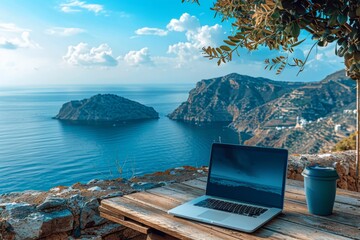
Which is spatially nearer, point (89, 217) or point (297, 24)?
point (297, 24)

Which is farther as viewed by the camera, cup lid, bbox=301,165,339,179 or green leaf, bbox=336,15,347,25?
cup lid, bbox=301,165,339,179

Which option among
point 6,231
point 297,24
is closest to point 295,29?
point 297,24

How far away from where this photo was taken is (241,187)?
1.47 metres

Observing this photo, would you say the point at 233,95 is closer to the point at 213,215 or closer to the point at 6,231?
the point at 6,231

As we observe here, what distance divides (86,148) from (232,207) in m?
17.0

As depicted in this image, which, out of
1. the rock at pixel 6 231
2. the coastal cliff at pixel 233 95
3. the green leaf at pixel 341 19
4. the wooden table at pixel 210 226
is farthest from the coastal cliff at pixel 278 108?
the rock at pixel 6 231

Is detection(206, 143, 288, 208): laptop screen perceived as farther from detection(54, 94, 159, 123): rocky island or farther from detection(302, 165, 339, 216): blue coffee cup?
detection(54, 94, 159, 123): rocky island

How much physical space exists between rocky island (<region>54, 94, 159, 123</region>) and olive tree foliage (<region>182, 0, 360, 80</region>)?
2068 centimetres

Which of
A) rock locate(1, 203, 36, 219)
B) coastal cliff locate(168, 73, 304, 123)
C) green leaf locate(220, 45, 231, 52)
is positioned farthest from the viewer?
coastal cliff locate(168, 73, 304, 123)

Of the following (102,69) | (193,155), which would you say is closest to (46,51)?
(102,69)

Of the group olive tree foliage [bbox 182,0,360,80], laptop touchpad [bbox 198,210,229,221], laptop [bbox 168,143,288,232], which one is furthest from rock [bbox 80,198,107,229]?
olive tree foliage [bbox 182,0,360,80]

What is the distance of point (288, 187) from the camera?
1826 millimetres

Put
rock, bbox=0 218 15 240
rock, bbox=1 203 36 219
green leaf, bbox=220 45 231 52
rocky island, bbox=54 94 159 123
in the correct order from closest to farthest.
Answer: green leaf, bbox=220 45 231 52
rock, bbox=0 218 15 240
rock, bbox=1 203 36 219
rocky island, bbox=54 94 159 123

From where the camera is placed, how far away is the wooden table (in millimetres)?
1148
